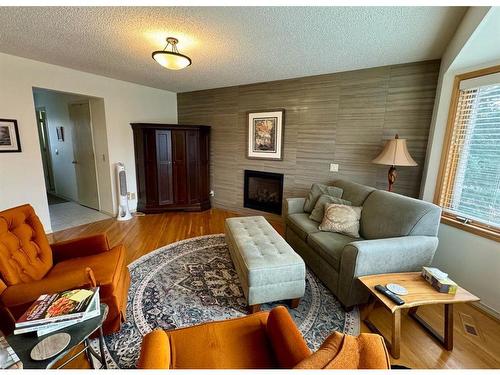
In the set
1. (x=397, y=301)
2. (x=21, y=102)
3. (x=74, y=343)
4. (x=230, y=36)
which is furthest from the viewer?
(x=21, y=102)

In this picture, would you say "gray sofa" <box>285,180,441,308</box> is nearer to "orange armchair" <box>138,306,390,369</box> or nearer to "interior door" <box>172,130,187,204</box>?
"orange armchair" <box>138,306,390,369</box>

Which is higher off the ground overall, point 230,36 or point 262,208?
point 230,36

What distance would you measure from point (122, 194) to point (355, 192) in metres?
3.72

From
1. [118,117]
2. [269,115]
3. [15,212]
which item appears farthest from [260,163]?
[15,212]

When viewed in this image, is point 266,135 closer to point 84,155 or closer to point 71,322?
point 71,322

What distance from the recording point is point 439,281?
61.2 inches

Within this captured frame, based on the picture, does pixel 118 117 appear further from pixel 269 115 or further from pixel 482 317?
pixel 482 317

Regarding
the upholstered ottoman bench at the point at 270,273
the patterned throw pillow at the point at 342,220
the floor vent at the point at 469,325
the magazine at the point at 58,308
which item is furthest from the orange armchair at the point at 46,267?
the floor vent at the point at 469,325

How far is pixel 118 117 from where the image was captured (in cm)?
396

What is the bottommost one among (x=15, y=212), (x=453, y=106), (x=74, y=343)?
(x=74, y=343)

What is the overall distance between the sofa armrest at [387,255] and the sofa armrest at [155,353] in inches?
56.5

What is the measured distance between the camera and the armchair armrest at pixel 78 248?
195cm

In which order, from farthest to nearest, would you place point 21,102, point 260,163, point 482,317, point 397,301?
1. point 260,163
2. point 21,102
3. point 482,317
4. point 397,301

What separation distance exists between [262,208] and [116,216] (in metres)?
2.66
